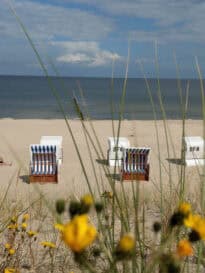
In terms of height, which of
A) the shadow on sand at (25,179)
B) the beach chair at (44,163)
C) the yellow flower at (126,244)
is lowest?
the yellow flower at (126,244)

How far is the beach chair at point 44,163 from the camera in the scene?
9531mm

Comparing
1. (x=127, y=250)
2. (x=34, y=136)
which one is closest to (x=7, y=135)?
(x=34, y=136)

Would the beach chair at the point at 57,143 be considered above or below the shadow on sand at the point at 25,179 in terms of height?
above

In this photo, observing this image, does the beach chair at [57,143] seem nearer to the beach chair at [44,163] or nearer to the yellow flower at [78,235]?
the beach chair at [44,163]

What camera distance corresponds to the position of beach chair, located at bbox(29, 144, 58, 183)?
9.53 m

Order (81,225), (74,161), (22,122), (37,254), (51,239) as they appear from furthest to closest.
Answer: (22,122)
(74,161)
(51,239)
(37,254)
(81,225)

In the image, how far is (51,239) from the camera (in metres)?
2.93

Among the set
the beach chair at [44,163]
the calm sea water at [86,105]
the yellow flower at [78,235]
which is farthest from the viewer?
the beach chair at [44,163]

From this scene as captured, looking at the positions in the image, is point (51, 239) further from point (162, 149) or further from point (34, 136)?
point (34, 136)

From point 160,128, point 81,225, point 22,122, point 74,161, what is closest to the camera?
point 81,225


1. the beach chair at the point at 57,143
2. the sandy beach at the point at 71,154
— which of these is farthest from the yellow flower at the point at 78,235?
the beach chair at the point at 57,143

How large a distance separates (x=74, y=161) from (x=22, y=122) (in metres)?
9.21

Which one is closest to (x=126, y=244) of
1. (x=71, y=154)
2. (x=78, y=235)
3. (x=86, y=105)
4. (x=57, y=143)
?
(x=78, y=235)

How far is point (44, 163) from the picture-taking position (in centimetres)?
970
